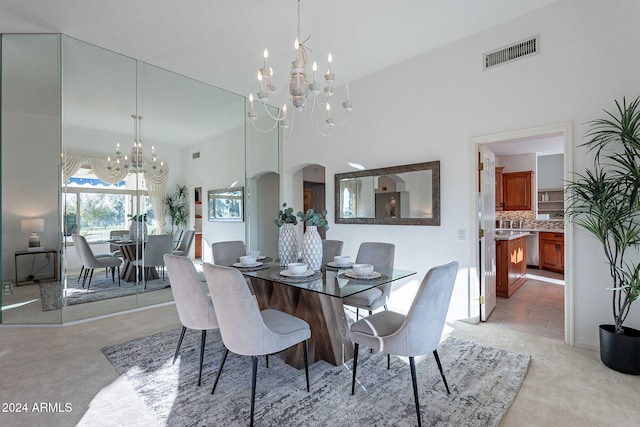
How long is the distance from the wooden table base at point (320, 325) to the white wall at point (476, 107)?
1.76m

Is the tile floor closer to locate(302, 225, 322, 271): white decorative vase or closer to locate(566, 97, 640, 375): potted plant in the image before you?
locate(566, 97, 640, 375): potted plant

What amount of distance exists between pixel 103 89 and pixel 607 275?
583cm

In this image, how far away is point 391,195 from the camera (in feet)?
13.8

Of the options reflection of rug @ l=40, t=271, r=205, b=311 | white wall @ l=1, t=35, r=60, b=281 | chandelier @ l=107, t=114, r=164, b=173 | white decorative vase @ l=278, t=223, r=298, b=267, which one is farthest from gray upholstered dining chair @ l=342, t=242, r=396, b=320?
white wall @ l=1, t=35, r=60, b=281

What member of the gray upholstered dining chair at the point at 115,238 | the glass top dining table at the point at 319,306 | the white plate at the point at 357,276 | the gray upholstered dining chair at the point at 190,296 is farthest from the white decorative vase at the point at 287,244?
the gray upholstered dining chair at the point at 115,238

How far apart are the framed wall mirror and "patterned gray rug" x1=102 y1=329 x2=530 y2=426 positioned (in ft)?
5.50

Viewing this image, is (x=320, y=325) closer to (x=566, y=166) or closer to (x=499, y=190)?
(x=566, y=166)

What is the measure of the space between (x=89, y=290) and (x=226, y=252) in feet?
6.10

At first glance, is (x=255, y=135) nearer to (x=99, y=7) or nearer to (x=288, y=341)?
(x=99, y=7)

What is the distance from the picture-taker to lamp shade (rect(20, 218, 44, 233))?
458cm

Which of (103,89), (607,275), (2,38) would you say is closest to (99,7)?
(103,89)

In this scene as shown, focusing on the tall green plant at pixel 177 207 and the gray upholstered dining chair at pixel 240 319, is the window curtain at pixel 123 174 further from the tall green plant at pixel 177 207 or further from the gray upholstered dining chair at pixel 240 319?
the gray upholstered dining chair at pixel 240 319

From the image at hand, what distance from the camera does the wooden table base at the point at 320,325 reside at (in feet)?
8.04

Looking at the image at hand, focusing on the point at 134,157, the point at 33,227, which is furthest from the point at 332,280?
the point at 33,227
